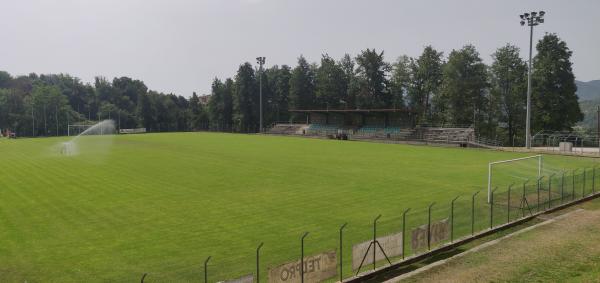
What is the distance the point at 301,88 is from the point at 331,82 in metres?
8.74

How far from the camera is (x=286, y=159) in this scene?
4353 cm

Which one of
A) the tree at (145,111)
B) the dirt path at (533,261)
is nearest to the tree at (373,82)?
the tree at (145,111)

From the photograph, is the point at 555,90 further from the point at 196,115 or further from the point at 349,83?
the point at 196,115

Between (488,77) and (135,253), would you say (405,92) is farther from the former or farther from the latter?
(135,253)

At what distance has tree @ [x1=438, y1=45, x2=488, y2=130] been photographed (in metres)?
73.4

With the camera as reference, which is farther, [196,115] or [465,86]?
[196,115]

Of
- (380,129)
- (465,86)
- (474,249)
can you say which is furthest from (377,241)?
(380,129)

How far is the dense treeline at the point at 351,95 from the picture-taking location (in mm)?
65375

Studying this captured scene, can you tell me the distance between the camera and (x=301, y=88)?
10862 cm

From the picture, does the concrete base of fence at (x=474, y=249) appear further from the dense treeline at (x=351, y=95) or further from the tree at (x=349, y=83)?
the tree at (x=349, y=83)

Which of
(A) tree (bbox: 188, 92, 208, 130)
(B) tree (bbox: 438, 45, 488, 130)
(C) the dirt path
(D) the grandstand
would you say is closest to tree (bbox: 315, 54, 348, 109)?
(D) the grandstand

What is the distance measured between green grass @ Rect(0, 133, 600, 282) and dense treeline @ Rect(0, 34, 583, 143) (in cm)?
3230

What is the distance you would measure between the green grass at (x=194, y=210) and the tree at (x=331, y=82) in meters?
65.5

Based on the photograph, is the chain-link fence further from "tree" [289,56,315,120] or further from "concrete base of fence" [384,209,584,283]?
"tree" [289,56,315,120]
